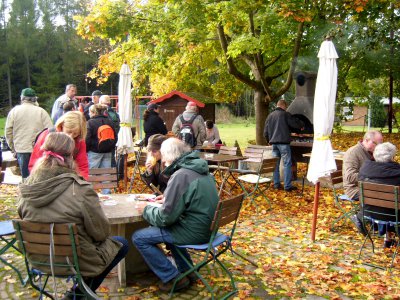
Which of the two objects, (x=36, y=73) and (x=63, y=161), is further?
(x=36, y=73)

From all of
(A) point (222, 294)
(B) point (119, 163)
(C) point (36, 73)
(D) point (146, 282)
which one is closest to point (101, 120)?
(B) point (119, 163)

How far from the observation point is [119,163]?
10383 mm

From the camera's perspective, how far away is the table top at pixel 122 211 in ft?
13.9

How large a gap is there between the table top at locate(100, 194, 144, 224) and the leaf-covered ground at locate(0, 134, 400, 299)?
0.76m

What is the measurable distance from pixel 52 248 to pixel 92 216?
1.23 ft

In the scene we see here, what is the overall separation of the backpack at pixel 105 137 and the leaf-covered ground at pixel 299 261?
1.85 m

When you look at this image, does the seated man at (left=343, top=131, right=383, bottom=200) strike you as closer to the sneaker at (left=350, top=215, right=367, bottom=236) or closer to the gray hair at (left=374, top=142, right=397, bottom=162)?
the sneaker at (left=350, top=215, right=367, bottom=236)

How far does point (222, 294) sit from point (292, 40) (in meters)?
10.2

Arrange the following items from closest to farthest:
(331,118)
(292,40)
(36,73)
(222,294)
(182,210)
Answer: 1. (182,210)
2. (222,294)
3. (331,118)
4. (292,40)
5. (36,73)

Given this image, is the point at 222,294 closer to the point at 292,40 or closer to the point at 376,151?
the point at 376,151

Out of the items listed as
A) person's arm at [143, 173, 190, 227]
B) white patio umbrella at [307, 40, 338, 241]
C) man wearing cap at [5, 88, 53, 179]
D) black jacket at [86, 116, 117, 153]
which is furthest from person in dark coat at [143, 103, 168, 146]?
person's arm at [143, 173, 190, 227]

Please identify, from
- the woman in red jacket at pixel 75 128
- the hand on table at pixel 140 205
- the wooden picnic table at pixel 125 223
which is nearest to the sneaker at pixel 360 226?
the wooden picnic table at pixel 125 223

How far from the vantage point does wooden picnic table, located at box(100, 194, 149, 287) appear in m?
4.31

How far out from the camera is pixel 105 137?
7652 mm
